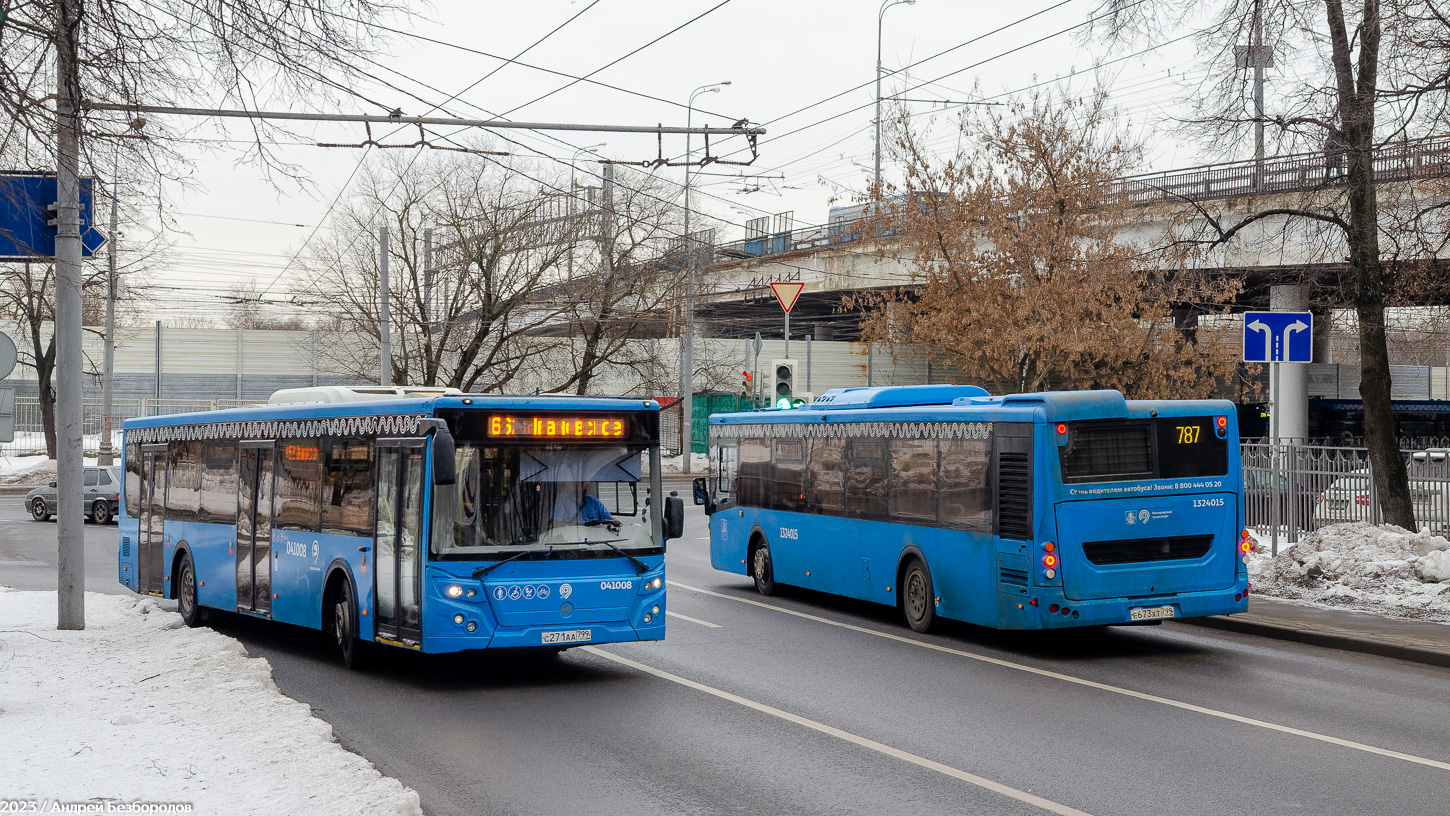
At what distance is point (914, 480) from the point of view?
1523cm

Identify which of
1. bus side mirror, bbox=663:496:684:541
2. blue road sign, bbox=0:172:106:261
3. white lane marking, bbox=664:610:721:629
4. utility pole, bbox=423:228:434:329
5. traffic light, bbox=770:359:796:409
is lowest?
white lane marking, bbox=664:610:721:629

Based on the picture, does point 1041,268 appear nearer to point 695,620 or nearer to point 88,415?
point 695,620

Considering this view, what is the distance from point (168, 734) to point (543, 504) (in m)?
4.03

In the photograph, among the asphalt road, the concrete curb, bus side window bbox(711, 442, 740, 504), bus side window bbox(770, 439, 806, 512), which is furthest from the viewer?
bus side window bbox(711, 442, 740, 504)

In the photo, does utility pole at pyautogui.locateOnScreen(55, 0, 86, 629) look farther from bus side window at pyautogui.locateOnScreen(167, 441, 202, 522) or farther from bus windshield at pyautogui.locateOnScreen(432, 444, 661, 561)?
bus windshield at pyautogui.locateOnScreen(432, 444, 661, 561)

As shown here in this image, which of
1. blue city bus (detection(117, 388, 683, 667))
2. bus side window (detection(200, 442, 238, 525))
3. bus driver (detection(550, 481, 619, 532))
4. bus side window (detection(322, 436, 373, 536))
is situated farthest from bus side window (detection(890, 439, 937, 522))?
bus side window (detection(200, 442, 238, 525))

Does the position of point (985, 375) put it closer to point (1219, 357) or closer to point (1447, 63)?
point (1219, 357)

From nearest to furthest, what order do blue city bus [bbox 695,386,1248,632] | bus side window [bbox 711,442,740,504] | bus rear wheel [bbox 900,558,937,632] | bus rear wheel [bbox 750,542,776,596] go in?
1. blue city bus [bbox 695,386,1248,632]
2. bus rear wheel [bbox 900,558,937,632]
3. bus rear wheel [bbox 750,542,776,596]
4. bus side window [bbox 711,442,740,504]

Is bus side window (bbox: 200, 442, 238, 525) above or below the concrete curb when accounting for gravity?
above

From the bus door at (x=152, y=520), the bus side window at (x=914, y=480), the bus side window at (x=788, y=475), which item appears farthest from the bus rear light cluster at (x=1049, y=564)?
the bus door at (x=152, y=520)

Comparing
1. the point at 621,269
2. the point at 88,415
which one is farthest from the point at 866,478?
the point at 88,415

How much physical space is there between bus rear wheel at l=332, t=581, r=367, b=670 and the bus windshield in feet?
5.60

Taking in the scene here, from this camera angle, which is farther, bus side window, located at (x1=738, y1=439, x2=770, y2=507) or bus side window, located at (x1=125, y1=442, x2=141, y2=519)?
bus side window, located at (x1=738, y1=439, x2=770, y2=507)

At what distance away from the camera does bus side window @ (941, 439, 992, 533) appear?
13.9 metres
